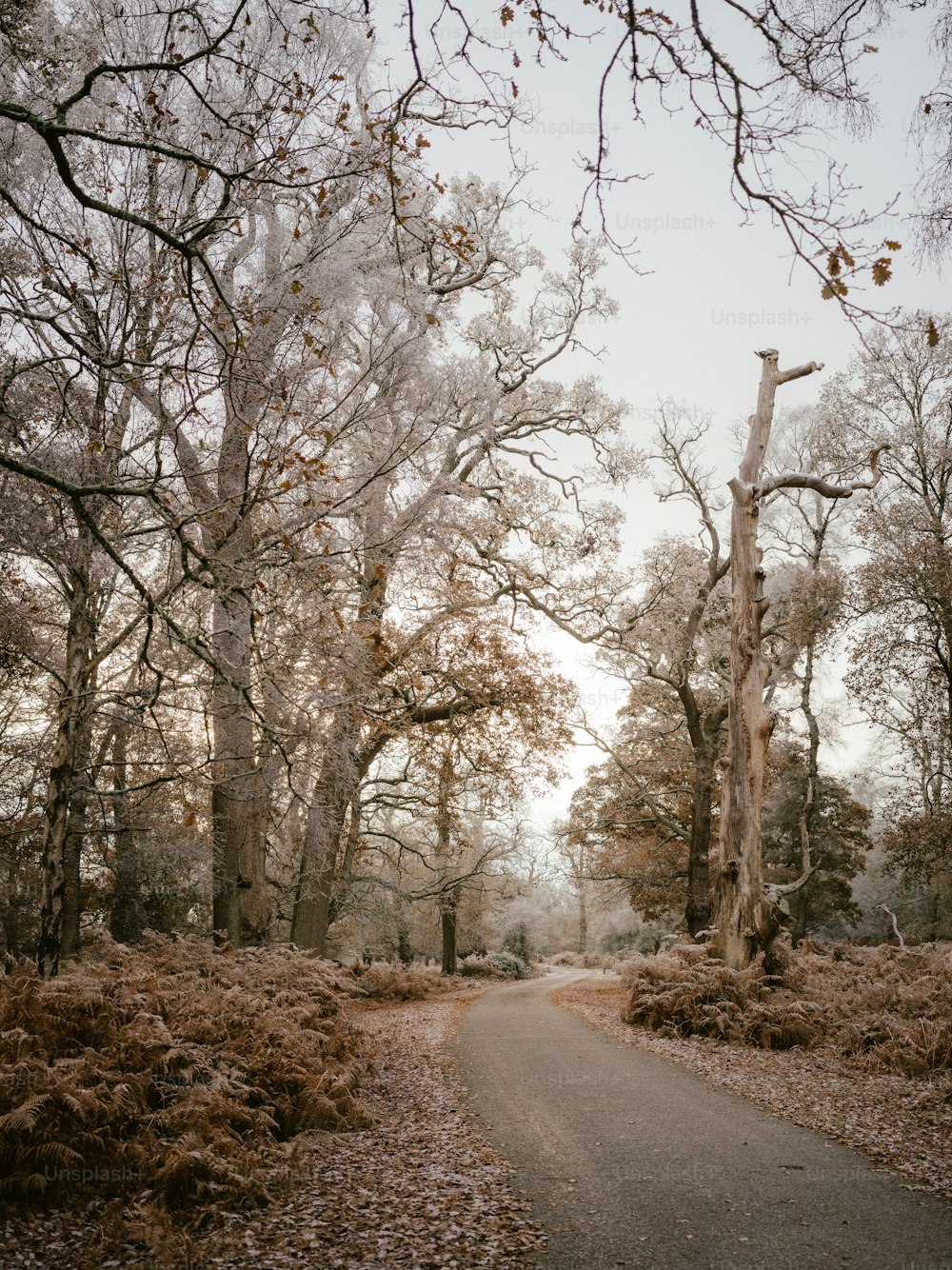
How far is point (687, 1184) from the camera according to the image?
4.46m

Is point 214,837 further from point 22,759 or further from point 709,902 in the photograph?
point 709,902

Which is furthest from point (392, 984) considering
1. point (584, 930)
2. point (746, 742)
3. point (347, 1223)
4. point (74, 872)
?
point (584, 930)

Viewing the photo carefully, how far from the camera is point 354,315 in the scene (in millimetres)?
9477

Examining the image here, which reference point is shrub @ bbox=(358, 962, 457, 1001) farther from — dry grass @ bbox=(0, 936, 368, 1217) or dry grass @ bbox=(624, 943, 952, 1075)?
dry grass @ bbox=(0, 936, 368, 1217)

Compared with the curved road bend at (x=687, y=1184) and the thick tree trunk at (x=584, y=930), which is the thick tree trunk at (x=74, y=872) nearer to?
the curved road bend at (x=687, y=1184)

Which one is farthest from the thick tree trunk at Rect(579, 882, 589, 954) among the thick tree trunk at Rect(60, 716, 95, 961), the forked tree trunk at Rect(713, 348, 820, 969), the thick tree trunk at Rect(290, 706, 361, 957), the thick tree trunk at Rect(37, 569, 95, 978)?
the thick tree trunk at Rect(37, 569, 95, 978)

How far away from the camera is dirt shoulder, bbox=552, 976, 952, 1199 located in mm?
4918

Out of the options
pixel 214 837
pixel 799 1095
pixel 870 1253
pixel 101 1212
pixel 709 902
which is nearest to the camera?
pixel 870 1253

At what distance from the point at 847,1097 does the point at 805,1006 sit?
9.07 feet

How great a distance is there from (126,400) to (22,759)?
246 inches

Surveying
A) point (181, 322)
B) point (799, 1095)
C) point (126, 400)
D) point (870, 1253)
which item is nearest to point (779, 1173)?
point (870, 1253)

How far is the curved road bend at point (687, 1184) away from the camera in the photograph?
142 inches

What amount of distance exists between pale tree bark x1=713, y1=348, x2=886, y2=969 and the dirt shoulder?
213cm

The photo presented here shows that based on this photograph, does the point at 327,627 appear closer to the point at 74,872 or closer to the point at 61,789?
the point at 61,789
